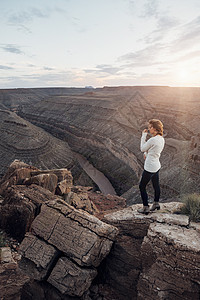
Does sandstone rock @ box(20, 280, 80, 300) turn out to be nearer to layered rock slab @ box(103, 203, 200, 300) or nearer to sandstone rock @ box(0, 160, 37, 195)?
layered rock slab @ box(103, 203, 200, 300)

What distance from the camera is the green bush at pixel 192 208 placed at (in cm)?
629

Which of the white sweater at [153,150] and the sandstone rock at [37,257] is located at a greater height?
the white sweater at [153,150]

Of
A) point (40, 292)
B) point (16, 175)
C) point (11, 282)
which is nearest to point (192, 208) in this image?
point (40, 292)

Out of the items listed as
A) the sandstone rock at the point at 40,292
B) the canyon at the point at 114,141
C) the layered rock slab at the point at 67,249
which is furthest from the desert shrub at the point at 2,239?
the canyon at the point at 114,141

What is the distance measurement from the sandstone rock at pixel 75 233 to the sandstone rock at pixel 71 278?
Result: 0.20m

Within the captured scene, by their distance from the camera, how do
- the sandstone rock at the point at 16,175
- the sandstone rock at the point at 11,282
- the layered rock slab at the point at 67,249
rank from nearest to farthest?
1. the layered rock slab at the point at 67,249
2. the sandstone rock at the point at 11,282
3. the sandstone rock at the point at 16,175

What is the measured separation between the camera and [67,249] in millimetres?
5965

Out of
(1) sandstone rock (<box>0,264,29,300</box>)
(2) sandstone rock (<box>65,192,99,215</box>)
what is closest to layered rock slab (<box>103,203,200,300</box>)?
(1) sandstone rock (<box>0,264,29,300</box>)

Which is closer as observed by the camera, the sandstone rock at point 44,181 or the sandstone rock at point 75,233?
the sandstone rock at point 75,233

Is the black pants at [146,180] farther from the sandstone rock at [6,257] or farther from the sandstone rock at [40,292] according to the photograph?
the sandstone rock at [6,257]

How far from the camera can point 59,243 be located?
6.12 m

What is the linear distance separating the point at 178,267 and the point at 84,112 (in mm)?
70331

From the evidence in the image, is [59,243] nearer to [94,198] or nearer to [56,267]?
[56,267]

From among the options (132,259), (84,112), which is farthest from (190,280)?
(84,112)
